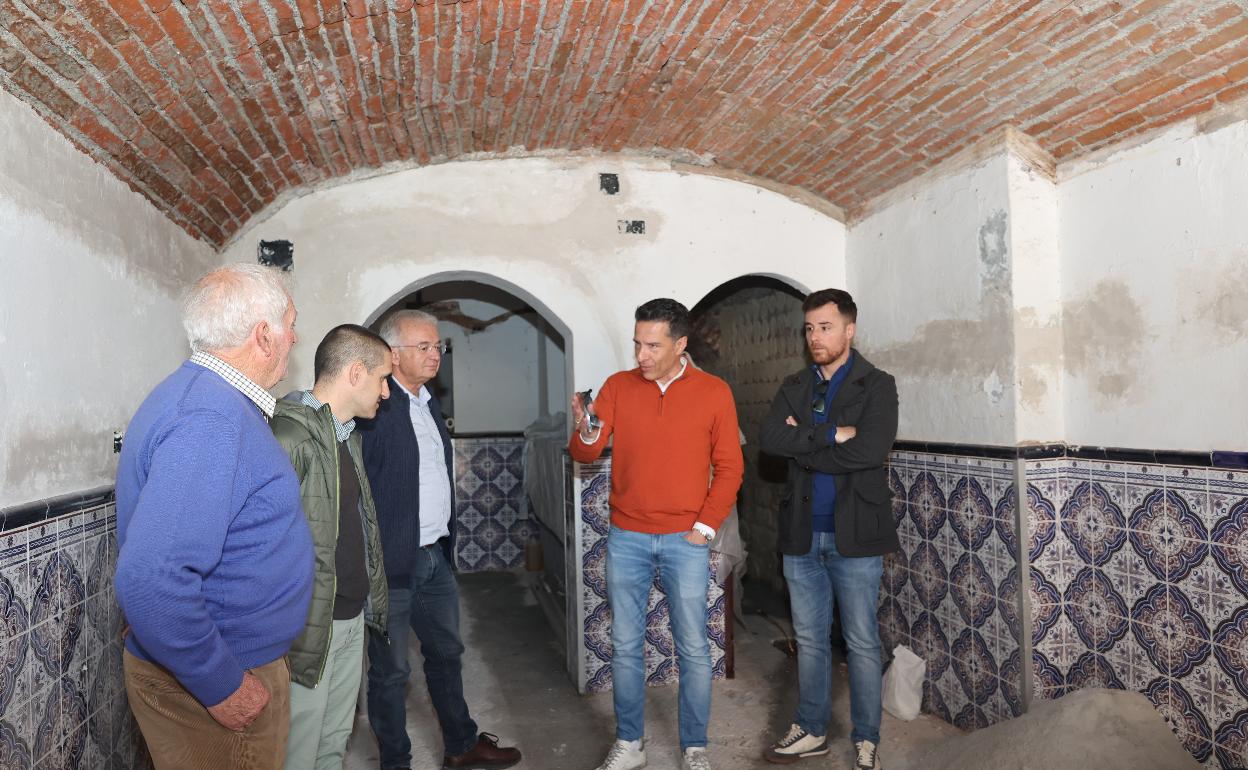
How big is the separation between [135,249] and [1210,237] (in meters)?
3.62

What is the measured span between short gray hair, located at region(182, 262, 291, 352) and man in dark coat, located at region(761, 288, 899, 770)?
6.54 ft

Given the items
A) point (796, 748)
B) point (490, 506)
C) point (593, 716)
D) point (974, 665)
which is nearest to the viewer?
point (796, 748)

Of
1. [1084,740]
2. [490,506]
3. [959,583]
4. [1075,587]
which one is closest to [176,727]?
[1084,740]

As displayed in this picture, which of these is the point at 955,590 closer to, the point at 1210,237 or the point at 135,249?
the point at 1210,237

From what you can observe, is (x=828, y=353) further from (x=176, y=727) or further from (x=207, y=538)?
(x=176, y=727)

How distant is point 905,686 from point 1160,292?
197 centimetres

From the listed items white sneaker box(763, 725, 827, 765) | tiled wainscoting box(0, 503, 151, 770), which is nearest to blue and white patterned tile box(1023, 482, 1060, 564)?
white sneaker box(763, 725, 827, 765)

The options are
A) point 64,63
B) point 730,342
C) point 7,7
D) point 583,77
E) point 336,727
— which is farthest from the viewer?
point 730,342

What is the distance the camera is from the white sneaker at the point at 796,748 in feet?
10.7

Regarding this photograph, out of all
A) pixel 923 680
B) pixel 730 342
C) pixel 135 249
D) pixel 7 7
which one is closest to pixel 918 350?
pixel 923 680

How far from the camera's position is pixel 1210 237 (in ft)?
8.97

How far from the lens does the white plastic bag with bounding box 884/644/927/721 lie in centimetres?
368

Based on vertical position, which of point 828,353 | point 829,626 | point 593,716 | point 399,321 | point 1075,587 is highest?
point 399,321

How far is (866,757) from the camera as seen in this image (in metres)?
3.10
